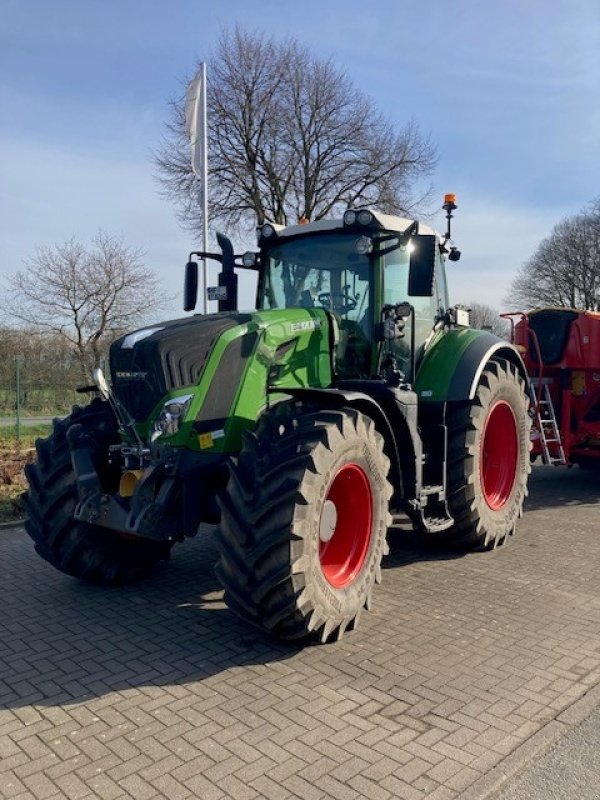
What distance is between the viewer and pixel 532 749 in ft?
10.3

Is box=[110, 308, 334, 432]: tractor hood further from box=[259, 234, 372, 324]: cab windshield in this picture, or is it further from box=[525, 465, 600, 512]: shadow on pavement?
box=[525, 465, 600, 512]: shadow on pavement

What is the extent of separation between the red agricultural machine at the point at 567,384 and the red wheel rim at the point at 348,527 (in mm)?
4917

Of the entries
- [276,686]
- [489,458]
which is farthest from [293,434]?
[489,458]

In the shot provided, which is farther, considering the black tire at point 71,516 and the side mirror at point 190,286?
the side mirror at point 190,286

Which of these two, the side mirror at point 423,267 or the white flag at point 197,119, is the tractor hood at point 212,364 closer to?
the side mirror at point 423,267

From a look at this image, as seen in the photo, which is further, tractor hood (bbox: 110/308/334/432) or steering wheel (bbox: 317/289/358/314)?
steering wheel (bbox: 317/289/358/314)

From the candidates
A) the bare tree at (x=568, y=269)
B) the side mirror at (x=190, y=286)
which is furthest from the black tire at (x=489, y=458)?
the bare tree at (x=568, y=269)

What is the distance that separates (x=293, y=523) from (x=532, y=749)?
5.03 ft

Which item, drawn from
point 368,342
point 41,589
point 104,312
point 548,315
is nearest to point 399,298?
point 368,342

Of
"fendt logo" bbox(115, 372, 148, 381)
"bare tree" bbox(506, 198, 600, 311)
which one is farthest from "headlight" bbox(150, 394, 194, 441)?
"bare tree" bbox(506, 198, 600, 311)

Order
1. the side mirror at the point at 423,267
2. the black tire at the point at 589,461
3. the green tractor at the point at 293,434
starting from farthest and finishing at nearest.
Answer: the black tire at the point at 589,461 → the side mirror at the point at 423,267 → the green tractor at the point at 293,434

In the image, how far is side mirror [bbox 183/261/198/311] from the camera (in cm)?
603

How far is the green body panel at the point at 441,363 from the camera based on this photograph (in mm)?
5805

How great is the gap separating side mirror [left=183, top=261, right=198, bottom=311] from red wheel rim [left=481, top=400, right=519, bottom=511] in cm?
301
